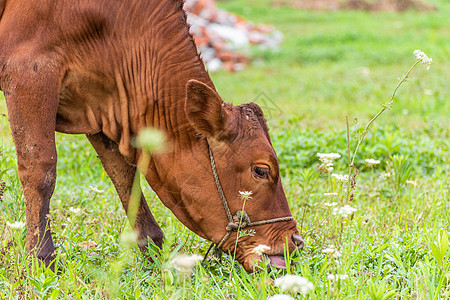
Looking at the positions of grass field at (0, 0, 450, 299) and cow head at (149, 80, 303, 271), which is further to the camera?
cow head at (149, 80, 303, 271)

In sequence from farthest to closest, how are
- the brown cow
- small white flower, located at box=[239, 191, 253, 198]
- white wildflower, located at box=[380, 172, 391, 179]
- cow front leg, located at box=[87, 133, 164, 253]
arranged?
white wildflower, located at box=[380, 172, 391, 179] → cow front leg, located at box=[87, 133, 164, 253] → the brown cow → small white flower, located at box=[239, 191, 253, 198]

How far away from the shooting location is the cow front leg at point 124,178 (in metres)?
4.08

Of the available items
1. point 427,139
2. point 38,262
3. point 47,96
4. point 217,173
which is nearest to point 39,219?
point 38,262

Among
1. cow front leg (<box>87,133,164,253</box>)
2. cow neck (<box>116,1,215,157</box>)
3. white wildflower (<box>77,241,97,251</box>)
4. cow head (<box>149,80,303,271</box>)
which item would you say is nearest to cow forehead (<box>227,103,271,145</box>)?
cow head (<box>149,80,303,271</box>)

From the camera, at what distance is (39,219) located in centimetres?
360

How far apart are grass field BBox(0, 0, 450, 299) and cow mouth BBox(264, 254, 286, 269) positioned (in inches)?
1.7

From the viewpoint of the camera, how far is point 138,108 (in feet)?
12.3

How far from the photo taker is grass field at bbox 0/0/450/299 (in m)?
3.17

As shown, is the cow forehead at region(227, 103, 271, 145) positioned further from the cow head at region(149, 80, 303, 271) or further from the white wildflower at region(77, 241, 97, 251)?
the white wildflower at region(77, 241, 97, 251)

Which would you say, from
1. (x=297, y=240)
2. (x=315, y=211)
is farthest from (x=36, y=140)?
(x=315, y=211)

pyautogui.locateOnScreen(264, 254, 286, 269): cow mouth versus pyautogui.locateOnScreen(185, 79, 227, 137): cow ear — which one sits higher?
pyautogui.locateOnScreen(185, 79, 227, 137): cow ear

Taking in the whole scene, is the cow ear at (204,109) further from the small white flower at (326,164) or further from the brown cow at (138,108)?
the small white flower at (326,164)

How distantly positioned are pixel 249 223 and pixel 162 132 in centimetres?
72

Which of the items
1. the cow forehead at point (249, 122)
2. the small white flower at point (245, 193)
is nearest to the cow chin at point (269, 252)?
the small white flower at point (245, 193)
